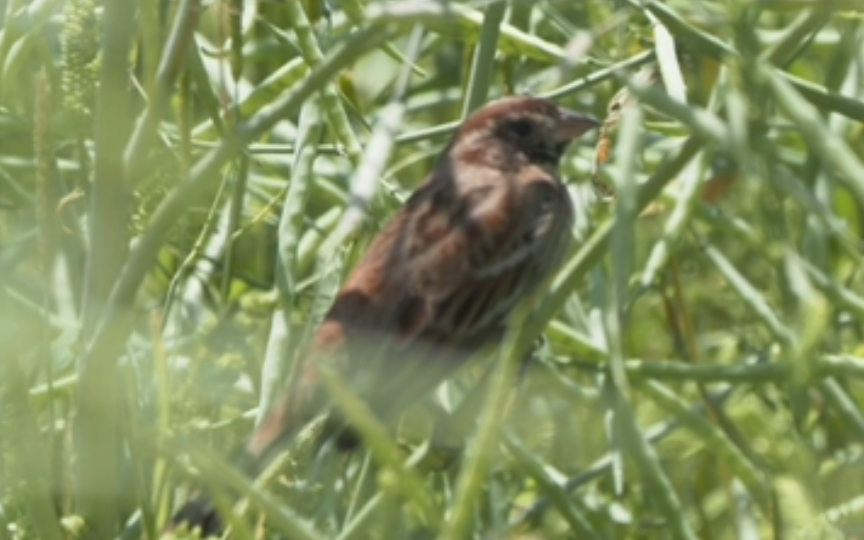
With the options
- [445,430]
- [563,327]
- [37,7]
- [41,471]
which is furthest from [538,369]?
[41,471]

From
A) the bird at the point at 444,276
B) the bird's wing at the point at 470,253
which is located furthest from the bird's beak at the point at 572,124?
the bird's wing at the point at 470,253

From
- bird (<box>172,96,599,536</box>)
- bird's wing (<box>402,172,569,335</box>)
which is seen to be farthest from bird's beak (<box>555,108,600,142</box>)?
bird's wing (<box>402,172,569,335</box>)

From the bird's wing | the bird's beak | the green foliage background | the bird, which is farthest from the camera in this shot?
the bird's beak

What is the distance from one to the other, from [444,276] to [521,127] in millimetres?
373

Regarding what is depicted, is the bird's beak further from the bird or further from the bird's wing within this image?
the bird's wing

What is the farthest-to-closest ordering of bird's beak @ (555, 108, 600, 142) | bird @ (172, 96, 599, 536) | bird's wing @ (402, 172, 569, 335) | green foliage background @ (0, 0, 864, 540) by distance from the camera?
bird's beak @ (555, 108, 600, 142) → bird's wing @ (402, 172, 569, 335) → bird @ (172, 96, 599, 536) → green foliage background @ (0, 0, 864, 540)

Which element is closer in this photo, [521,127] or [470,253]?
[470,253]

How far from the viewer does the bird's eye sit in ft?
9.26

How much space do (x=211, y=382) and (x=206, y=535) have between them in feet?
1.61

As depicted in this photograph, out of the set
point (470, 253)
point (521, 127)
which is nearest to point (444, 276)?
point (470, 253)

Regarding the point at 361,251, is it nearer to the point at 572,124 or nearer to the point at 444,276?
the point at 444,276

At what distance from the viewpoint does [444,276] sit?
2.54 metres

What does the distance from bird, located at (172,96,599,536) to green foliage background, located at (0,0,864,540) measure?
48 millimetres

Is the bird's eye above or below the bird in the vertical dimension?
above
